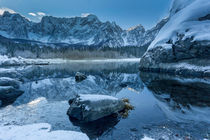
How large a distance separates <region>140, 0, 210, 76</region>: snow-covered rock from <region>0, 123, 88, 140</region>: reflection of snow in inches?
1236

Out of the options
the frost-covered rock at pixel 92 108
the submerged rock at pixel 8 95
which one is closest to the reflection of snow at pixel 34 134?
the frost-covered rock at pixel 92 108

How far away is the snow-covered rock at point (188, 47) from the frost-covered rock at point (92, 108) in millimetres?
27599

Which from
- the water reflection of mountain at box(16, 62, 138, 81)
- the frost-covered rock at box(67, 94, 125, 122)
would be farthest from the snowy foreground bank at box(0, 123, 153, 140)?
the water reflection of mountain at box(16, 62, 138, 81)

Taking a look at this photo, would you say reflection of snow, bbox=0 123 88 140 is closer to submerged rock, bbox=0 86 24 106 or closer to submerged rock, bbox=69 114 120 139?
submerged rock, bbox=69 114 120 139

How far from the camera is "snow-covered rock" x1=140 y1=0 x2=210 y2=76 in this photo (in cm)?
2958

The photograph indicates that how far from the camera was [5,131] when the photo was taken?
24.5 ft

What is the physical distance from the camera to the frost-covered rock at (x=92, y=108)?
361 inches

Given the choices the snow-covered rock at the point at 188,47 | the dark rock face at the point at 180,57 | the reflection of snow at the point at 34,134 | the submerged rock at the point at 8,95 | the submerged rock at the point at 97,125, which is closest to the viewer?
the reflection of snow at the point at 34,134

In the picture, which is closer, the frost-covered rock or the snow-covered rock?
the frost-covered rock

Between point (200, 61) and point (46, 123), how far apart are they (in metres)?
34.9

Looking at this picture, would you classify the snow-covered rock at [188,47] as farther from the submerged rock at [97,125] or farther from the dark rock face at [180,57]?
the submerged rock at [97,125]

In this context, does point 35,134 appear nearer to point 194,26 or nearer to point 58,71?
point 58,71

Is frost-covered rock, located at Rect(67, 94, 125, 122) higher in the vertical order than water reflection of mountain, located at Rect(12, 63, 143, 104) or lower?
higher

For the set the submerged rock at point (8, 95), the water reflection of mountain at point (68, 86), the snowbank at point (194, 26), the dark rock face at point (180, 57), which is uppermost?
the snowbank at point (194, 26)
